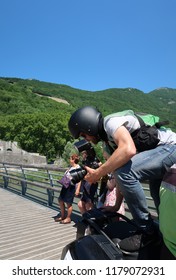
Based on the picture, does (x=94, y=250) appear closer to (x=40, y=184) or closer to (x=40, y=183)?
(x=40, y=184)

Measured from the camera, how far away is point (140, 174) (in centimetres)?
217

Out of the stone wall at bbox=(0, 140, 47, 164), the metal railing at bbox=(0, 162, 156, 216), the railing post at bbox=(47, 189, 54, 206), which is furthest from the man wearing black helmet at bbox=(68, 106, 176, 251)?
the stone wall at bbox=(0, 140, 47, 164)

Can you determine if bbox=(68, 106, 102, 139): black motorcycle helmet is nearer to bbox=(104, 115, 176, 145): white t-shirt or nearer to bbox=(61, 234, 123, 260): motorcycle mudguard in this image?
bbox=(104, 115, 176, 145): white t-shirt

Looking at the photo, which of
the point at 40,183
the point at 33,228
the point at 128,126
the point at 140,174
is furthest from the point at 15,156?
the point at 140,174

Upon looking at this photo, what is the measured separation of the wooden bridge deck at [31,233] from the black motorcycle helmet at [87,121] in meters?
2.58

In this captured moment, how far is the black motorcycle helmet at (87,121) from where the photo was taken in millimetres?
2377

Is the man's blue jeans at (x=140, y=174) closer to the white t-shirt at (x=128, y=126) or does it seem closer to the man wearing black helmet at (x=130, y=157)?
the man wearing black helmet at (x=130, y=157)

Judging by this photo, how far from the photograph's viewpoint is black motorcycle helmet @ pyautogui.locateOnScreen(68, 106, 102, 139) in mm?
2377

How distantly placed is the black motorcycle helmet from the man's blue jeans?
15.3 inches

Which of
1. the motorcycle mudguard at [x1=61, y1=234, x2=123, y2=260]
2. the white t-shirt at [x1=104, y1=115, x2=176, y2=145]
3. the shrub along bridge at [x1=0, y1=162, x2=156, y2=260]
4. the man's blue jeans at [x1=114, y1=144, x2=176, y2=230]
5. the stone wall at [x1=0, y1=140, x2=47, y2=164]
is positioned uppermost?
the white t-shirt at [x1=104, y1=115, x2=176, y2=145]

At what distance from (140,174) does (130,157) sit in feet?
0.55
